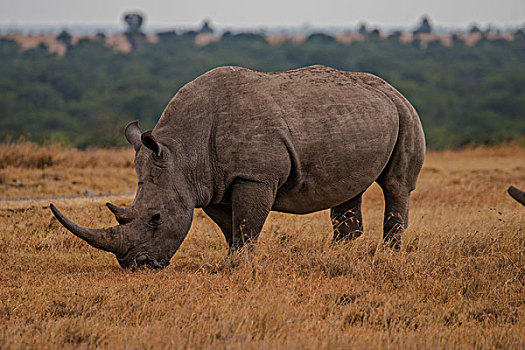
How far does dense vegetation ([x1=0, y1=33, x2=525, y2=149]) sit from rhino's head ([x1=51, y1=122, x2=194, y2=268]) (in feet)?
102

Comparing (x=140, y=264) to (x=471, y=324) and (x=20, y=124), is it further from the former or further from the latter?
(x=20, y=124)

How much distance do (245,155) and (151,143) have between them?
903 mm

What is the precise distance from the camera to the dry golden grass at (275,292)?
491 centimetres

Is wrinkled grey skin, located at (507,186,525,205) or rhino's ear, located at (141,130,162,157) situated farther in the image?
rhino's ear, located at (141,130,162,157)

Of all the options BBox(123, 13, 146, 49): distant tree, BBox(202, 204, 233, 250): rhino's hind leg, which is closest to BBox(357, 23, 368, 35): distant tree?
BBox(123, 13, 146, 49): distant tree

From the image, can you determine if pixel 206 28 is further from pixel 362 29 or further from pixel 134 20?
pixel 362 29

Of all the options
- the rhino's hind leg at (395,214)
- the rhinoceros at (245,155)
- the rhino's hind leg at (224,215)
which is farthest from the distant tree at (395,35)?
the rhino's hind leg at (224,215)

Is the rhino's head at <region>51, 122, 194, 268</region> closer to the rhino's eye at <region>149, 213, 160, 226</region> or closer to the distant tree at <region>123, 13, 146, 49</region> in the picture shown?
the rhino's eye at <region>149, 213, 160, 226</region>

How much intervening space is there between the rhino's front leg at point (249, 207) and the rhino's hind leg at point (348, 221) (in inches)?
69.3

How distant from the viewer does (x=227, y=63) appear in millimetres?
65688

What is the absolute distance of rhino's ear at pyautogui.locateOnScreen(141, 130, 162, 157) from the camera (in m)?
6.38

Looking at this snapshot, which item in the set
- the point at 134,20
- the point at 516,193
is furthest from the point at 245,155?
the point at 134,20

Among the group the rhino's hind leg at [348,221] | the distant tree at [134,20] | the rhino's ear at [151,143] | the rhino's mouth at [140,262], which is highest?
the rhino's ear at [151,143]

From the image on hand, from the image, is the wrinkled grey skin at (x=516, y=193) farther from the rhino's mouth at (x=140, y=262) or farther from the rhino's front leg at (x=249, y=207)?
the rhino's mouth at (x=140, y=262)
